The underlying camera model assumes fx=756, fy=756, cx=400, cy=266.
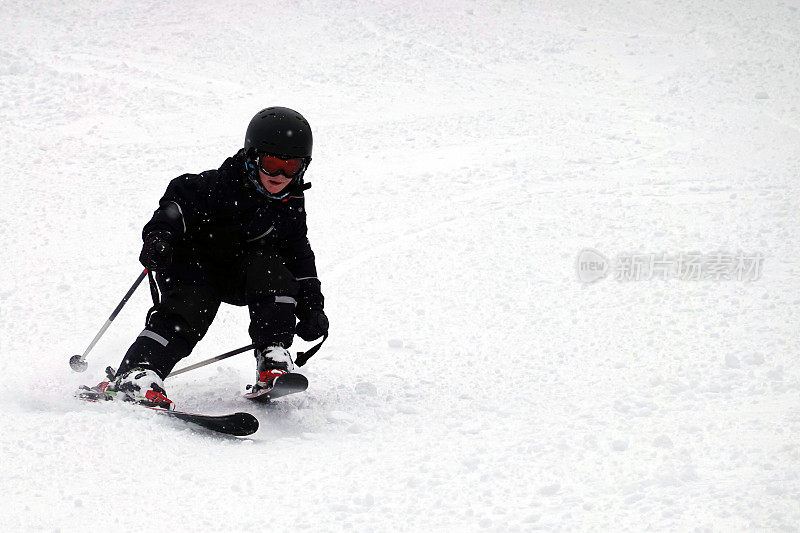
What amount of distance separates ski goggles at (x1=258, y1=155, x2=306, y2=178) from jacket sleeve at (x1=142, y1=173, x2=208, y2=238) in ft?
1.12

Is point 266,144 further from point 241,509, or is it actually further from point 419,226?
point 419,226

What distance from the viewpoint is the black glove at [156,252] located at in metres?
3.49

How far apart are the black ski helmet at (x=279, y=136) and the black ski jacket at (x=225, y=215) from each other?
165 millimetres

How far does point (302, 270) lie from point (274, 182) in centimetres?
54

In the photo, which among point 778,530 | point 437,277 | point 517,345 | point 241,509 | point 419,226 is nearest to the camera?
point 778,530

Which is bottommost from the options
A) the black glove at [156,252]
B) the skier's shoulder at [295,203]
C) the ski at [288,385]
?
the ski at [288,385]

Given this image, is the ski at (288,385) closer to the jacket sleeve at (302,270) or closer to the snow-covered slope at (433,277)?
the snow-covered slope at (433,277)

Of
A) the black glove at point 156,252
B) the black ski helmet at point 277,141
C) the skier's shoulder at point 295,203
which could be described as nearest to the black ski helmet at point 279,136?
the black ski helmet at point 277,141

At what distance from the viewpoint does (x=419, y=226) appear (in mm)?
6746

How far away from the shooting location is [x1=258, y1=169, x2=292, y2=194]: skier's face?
12.3ft

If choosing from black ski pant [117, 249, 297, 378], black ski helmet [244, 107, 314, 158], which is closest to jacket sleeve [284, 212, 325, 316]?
black ski pant [117, 249, 297, 378]

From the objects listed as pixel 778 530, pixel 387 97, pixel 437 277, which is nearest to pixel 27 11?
pixel 387 97

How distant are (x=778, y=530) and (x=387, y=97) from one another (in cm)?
919

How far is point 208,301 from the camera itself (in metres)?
3.80
